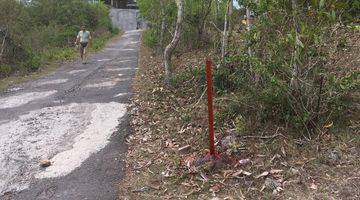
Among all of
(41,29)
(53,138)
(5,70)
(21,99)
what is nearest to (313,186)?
(53,138)

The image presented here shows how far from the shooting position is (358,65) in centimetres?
609

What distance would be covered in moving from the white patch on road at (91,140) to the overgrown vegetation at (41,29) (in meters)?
6.94

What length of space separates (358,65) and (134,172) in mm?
3476

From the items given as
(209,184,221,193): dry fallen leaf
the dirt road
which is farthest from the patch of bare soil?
the dirt road

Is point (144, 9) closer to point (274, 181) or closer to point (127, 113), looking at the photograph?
point (127, 113)

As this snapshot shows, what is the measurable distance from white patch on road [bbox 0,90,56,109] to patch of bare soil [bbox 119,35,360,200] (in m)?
4.55

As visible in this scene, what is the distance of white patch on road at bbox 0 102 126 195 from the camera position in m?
5.68

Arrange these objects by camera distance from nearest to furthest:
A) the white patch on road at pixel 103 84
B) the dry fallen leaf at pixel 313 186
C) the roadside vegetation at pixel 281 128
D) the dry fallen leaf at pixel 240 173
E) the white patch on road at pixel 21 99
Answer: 1. the dry fallen leaf at pixel 313 186
2. the roadside vegetation at pixel 281 128
3. the dry fallen leaf at pixel 240 173
4. the white patch on road at pixel 21 99
5. the white patch on road at pixel 103 84

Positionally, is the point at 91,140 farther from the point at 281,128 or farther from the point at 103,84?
the point at 103,84

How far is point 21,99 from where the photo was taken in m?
10.2

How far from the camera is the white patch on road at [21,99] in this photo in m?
9.69

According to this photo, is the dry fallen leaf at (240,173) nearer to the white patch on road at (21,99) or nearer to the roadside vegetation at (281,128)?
the roadside vegetation at (281,128)

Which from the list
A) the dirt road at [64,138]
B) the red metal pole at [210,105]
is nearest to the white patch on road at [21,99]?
the dirt road at [64,138]

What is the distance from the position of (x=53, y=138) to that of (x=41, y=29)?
16906 mm
